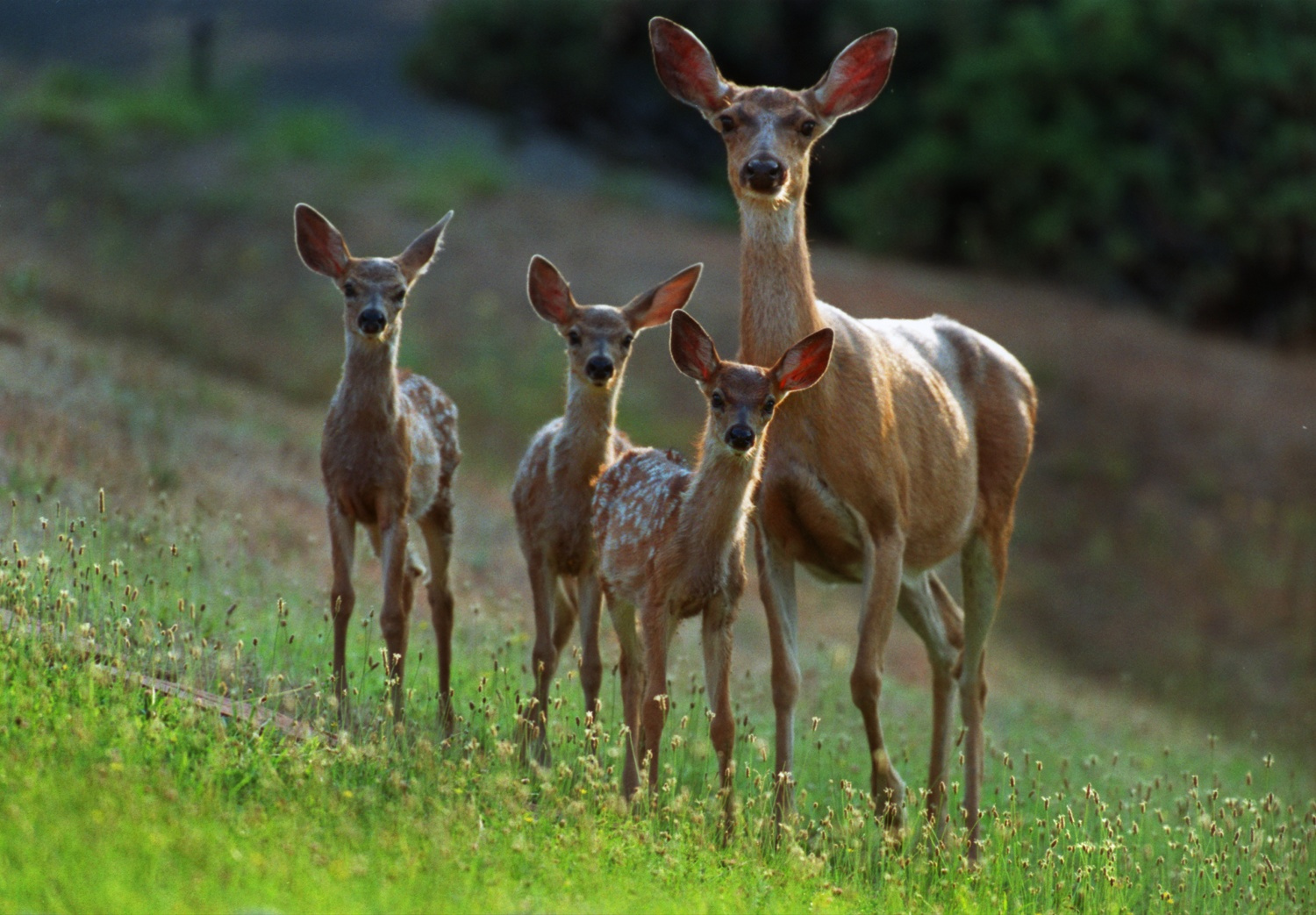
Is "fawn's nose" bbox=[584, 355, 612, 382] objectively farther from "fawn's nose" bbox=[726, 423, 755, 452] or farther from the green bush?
the green bush

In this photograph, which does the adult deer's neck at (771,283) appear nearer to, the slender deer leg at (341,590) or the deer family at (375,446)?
the deer family at (375,446)

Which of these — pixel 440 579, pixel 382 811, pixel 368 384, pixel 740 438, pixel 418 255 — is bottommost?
pixel 382 811

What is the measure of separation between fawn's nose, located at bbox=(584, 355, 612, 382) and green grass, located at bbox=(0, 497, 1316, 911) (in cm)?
166

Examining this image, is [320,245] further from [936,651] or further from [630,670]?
[936,651]

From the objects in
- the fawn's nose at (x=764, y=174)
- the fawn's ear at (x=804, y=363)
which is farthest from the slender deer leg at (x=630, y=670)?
the fawn's nose at (x=764, y=174)

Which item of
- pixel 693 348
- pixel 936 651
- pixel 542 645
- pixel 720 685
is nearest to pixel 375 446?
pixel 542 645

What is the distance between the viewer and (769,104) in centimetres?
830

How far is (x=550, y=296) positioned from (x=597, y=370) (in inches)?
29.5

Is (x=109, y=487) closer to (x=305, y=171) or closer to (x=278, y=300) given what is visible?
(x=278, y=300)

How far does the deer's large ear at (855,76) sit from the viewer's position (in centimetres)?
858

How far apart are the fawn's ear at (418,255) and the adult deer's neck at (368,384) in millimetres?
407

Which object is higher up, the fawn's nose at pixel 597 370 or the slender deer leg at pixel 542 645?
the fawn's nose at pixel 597 370

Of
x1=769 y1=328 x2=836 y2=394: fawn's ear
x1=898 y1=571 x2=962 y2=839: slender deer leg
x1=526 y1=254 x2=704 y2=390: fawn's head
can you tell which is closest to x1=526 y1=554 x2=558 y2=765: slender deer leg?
x1=526 y1=254 x2=704 y2=390: fawn's head

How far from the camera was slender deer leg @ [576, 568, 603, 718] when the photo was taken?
334 inches
